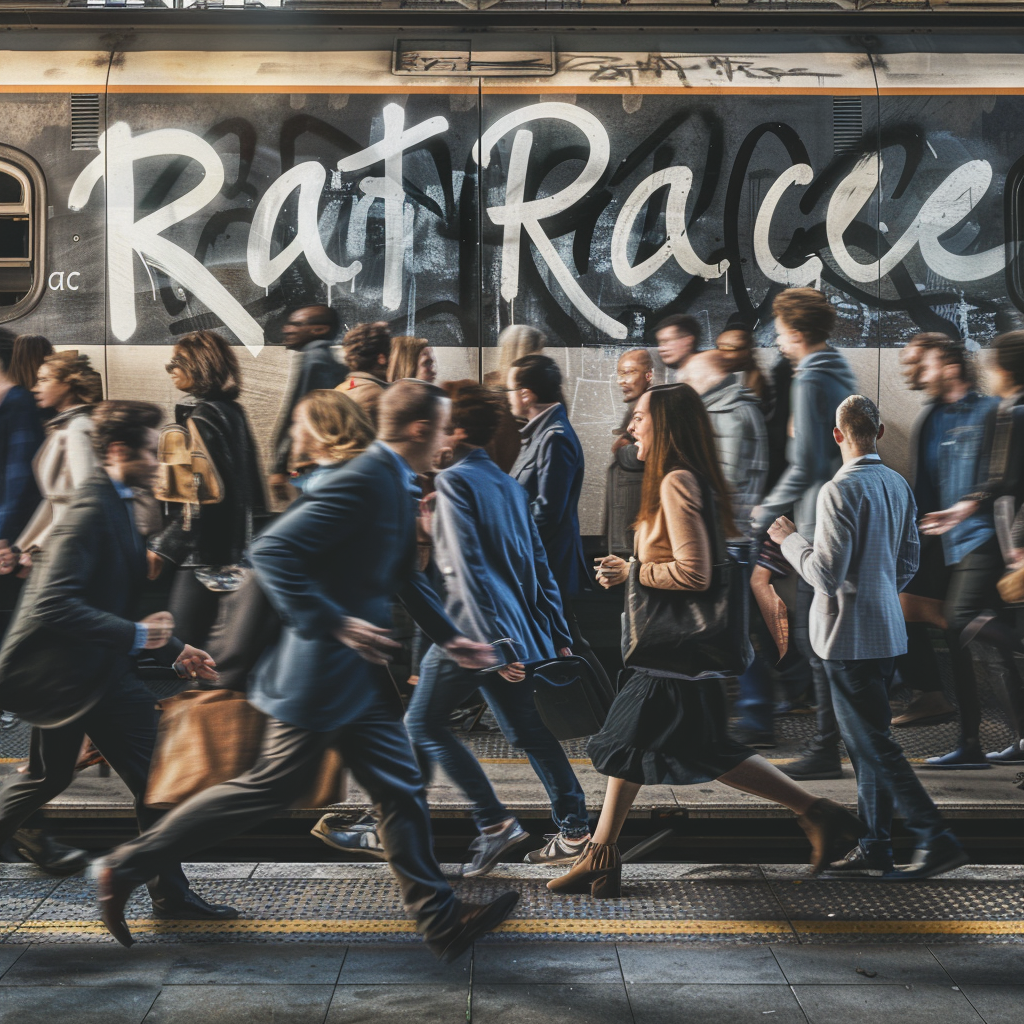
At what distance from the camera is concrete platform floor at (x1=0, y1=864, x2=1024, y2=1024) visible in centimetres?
339

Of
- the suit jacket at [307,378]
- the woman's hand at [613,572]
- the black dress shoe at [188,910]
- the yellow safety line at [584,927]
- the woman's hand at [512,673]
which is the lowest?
the yellow safety line at [584,927]

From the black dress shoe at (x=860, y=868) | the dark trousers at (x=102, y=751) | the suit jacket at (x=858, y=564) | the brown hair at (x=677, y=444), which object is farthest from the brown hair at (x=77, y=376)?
the black dress shoe at (x=860, y=868)

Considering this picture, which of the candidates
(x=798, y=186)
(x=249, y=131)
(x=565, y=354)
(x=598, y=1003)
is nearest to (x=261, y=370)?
(x=249, y=131)

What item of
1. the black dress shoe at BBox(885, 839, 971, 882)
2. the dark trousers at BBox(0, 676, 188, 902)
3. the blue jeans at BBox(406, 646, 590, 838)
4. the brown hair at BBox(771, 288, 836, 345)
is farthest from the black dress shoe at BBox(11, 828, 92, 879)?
the brown hair at BBox(771, 288, 836, 345)

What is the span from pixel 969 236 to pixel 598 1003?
4267 millimetres

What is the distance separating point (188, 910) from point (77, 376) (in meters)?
2.82

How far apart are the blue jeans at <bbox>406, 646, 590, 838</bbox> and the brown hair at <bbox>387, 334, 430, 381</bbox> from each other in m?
1.69

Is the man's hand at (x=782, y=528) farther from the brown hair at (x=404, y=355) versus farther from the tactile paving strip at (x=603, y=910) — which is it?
the brown hair at (x=404, y=355)

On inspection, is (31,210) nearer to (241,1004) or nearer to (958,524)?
(241,1004)

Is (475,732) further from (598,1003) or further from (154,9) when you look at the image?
(154,9)

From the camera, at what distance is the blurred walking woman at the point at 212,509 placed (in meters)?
5.61

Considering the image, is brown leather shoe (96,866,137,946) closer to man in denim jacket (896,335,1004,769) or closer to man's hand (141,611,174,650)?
man's hand (141,611,174,650)

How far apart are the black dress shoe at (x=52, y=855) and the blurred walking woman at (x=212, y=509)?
4.20 ft

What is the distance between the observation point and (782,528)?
5.51 metres
